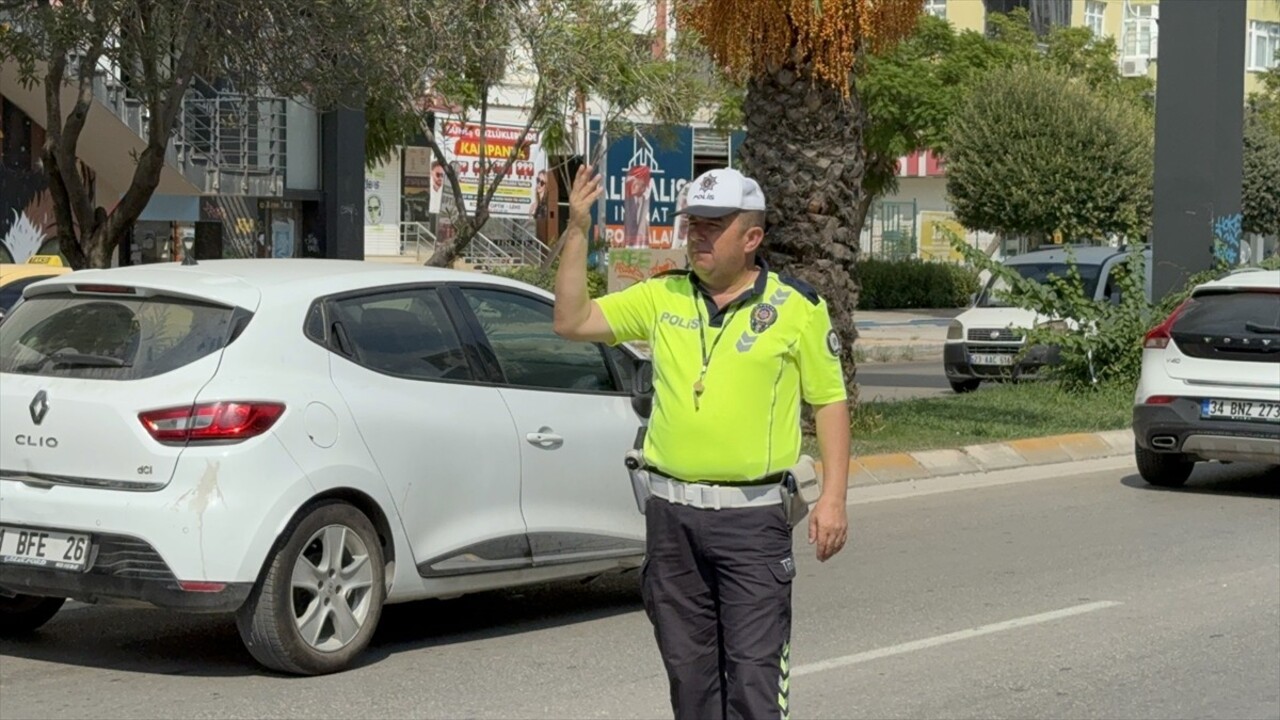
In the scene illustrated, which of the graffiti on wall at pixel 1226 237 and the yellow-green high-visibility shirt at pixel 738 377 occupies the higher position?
the graffiti on wall at pixel 1226 237

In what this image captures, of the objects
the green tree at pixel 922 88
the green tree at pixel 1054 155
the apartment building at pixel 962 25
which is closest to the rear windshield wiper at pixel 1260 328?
the green tree at pixel 922 88

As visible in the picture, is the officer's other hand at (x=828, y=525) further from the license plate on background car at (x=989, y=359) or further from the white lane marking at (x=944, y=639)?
the license plate on background car at (x=989, y=359)

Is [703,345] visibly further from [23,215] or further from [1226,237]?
[23,215]

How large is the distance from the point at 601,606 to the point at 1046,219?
2995 centimetres

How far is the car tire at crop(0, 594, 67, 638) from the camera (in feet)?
25.4

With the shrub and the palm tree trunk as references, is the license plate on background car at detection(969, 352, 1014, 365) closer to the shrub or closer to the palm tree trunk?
the palm tree trunk

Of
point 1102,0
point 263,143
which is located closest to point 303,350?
point 263,143

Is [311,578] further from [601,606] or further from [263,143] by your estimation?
[263,143]

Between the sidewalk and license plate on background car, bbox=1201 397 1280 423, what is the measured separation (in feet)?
46.7

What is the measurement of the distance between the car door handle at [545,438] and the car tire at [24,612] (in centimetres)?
214

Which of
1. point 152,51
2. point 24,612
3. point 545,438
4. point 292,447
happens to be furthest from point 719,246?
point 152,51

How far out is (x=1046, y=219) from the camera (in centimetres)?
3716

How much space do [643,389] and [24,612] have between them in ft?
9.35

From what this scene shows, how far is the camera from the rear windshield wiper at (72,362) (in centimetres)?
702
